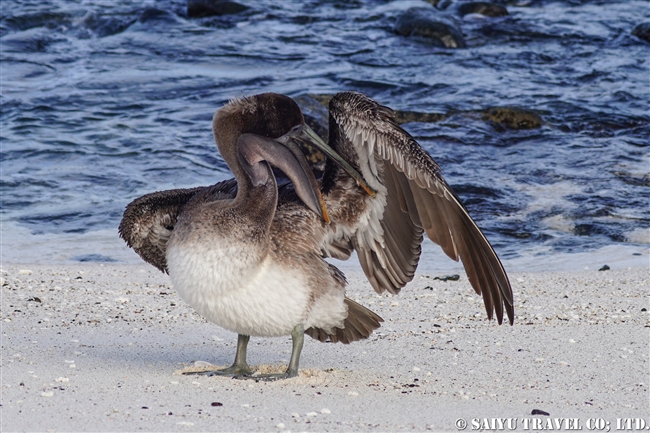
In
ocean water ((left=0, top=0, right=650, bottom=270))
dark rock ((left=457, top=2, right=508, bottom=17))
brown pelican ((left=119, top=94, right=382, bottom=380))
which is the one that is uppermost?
dark rock ((left=457, top=2, right=508, bottom=17))

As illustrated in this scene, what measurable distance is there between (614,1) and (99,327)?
17.9 metres

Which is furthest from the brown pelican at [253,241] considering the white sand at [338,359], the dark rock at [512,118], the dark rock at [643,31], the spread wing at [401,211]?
the dark rock at [643,31]

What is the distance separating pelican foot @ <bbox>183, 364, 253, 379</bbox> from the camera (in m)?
4.89

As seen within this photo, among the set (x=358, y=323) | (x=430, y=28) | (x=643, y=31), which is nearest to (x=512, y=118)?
(x=430, y=28)

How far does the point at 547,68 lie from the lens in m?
15.9

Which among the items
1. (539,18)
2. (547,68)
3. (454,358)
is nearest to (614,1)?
(539,18)

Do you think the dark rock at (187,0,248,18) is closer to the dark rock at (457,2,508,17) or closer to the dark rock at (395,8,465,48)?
the dark rock at (395,8,465,48)

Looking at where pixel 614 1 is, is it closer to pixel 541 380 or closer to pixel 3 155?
pixel 3 155

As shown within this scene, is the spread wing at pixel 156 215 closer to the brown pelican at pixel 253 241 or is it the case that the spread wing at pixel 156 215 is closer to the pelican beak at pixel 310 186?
the brown pelican at pixel 253 241

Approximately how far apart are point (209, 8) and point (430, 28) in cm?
453

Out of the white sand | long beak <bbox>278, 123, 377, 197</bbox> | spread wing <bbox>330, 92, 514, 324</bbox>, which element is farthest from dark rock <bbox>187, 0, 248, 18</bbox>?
long beak <bbox>278, 123, 377, 197</bbox>

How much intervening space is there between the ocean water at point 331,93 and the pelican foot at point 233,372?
1.72 meters

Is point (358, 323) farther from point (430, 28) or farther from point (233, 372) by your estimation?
point (430, 28)

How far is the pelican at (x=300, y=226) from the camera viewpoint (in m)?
4.58
